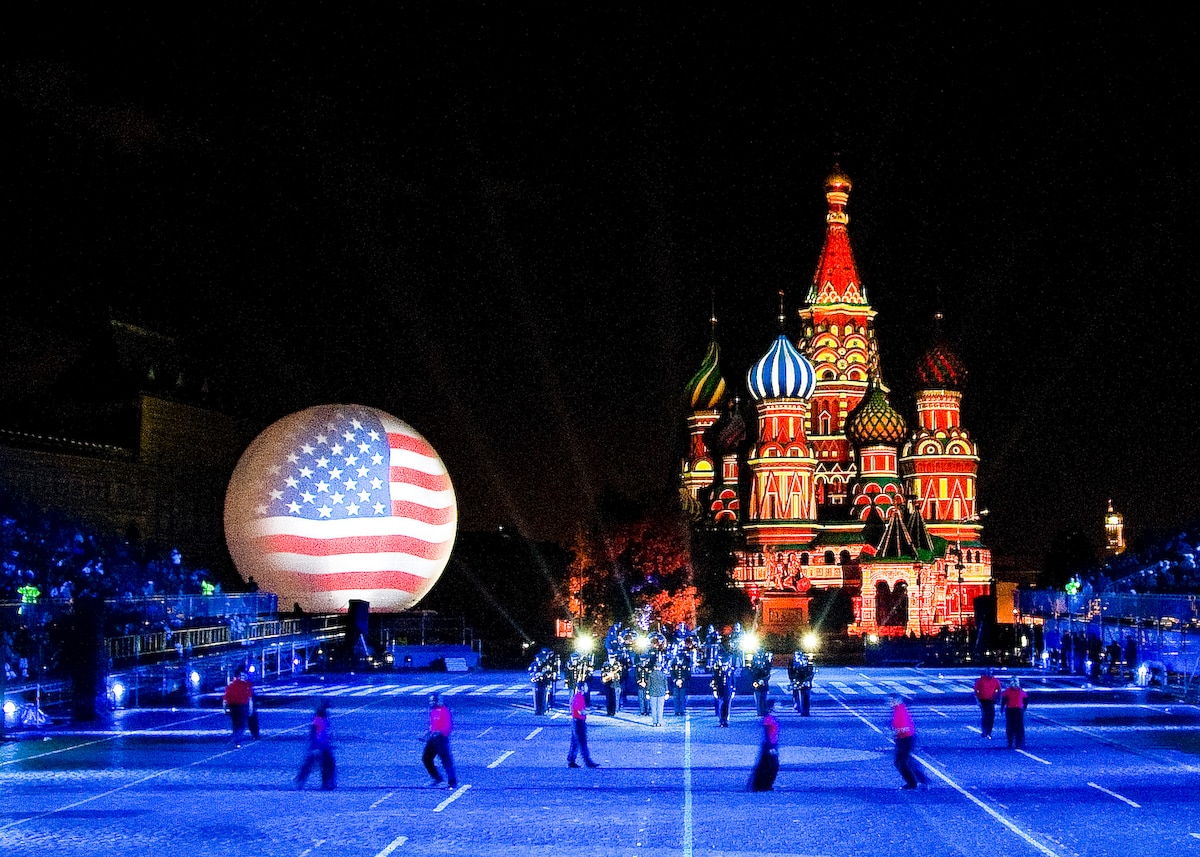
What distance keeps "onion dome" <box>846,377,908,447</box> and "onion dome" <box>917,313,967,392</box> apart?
9.93 ft

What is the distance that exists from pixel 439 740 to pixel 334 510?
116ft

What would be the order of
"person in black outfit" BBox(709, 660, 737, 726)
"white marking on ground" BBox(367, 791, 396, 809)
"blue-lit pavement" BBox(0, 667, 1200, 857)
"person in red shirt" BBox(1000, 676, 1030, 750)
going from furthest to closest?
"person in black outfit" BBox(709, 660, 737, 726)
"person in red shirt" BBox(1000, 676, 1030, 750)
"white marking on ground" BBox(367, 791, 396, 809)
"blue-lit pavement" BBox(0, 667, 1200, 857)

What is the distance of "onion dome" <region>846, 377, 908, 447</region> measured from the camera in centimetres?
11956

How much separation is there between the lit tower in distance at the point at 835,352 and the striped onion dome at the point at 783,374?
875cm

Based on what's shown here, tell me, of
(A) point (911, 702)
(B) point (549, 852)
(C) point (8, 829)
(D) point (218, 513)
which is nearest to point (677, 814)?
(B) point (549, 852)

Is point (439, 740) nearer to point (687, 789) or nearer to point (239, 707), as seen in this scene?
point (687, 789)

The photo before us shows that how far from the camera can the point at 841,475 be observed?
12262 centimetres

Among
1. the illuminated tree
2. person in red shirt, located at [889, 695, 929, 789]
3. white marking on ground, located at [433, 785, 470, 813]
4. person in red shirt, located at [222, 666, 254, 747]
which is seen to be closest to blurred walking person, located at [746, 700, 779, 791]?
person in red shirt, located at [889, 695, 929, 789]

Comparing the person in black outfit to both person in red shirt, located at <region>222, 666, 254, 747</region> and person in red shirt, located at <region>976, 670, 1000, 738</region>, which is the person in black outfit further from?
person in red shirt, located at <region>222, 666, 254, 747</region>

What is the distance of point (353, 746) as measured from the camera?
1155 inches

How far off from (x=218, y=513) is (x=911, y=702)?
120 ft

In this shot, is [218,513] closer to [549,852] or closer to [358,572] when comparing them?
[358,572]

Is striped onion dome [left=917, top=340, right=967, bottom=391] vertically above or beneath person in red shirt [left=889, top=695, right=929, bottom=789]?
above

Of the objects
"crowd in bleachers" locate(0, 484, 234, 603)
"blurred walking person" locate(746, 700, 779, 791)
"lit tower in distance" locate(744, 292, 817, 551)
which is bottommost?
"blurred walking person" locate(746, 700, 779, 791)
